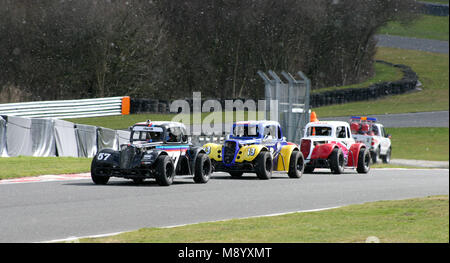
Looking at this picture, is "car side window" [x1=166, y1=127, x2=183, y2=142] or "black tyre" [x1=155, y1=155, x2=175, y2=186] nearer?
"black tyre" [x1=155, y1=155, x2=175, y2=186]

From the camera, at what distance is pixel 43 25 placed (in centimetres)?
4419

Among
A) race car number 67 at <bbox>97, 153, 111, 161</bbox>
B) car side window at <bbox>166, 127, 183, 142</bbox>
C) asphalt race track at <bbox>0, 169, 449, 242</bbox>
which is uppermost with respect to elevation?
car side window at <bbox>166, 127, 183, 142</bbox>

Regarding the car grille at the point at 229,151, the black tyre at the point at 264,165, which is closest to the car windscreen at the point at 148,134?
the car grille at the point at 229,151

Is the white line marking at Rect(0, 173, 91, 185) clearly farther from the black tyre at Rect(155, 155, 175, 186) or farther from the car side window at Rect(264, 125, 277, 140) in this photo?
the car side window at Rect(264, 125, 277, 140)

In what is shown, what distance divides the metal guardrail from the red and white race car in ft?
39.4

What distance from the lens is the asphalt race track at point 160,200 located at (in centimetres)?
1056

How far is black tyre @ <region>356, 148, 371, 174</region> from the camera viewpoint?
921 inches

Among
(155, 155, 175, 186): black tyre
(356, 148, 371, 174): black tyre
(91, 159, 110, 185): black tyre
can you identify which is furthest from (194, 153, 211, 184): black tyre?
(356, 148, 371, 174): black tyre

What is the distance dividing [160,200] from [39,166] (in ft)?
25.4

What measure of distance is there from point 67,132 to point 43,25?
2159cm

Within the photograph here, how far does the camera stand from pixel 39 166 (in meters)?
20.6

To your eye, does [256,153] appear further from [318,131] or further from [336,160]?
[318,131]

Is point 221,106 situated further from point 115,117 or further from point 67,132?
point 67,132

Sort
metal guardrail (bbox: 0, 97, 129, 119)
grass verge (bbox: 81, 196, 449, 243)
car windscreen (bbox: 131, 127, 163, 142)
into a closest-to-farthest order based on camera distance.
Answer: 1. grass verge (bbox: 81, 196, 449, 243)
2. car windscreen (bbox: 131, 127, 163, 142)
3. metal guardrail (bbox: 0, 97, 129, 119)
